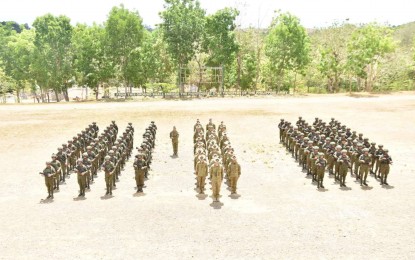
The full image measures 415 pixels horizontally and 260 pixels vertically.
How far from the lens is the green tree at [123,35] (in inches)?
1957

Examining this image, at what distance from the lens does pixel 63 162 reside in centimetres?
1557

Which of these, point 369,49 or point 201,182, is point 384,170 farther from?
point 369,49

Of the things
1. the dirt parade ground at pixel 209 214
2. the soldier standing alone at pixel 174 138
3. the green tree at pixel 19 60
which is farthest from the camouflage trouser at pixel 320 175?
the green tree at pixel 19 60

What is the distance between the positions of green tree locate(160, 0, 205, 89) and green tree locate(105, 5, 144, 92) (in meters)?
3.73

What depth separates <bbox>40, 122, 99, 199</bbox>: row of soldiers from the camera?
13.5 meters

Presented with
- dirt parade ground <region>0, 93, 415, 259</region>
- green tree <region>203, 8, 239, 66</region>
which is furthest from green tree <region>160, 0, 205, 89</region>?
dirt parade ground <region>0, 93, 415, 259</region>

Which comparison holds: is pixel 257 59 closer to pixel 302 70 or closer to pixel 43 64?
pixel 302 70

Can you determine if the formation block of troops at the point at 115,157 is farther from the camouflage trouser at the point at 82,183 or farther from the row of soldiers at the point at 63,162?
the row of soldiers at the point at 63,162

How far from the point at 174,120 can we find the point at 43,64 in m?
29.5

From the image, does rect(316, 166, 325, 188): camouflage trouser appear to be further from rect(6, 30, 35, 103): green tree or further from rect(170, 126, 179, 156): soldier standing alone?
rect(6, 30, 35, 103): green tree

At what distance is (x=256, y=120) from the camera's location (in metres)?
30.8

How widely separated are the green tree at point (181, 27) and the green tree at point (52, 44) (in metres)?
13.6

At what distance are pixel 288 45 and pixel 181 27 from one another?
50.7 ft

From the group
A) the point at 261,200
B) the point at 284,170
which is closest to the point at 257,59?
the point at 284,170
